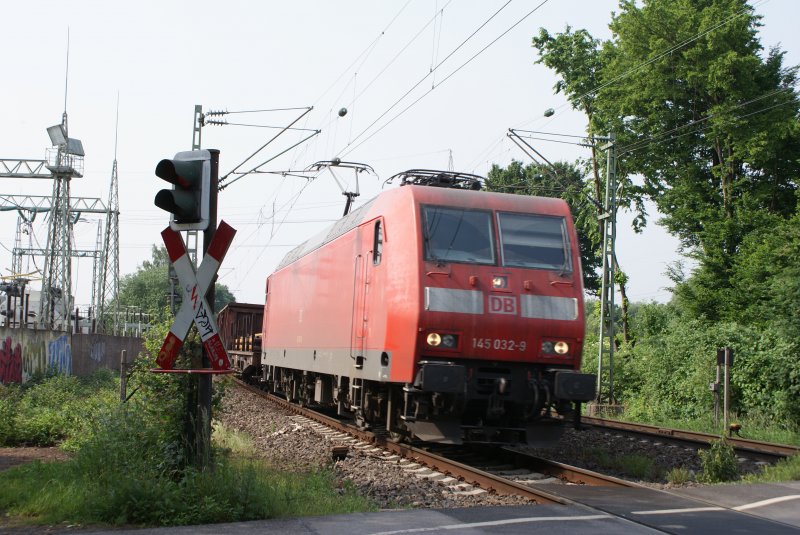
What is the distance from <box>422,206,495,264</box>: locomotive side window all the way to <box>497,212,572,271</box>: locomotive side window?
21 cm

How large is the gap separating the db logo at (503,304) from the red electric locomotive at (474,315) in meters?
0.01

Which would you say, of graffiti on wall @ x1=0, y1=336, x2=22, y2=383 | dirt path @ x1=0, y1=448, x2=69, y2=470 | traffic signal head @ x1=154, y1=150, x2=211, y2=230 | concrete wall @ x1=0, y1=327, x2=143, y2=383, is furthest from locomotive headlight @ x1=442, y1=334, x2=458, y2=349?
concrete wall @ x1=0, y1=327, x2=143, y2=383

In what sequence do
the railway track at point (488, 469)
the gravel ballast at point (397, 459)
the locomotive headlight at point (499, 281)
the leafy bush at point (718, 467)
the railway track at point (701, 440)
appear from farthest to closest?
the railway track at point (701, 440)
the locomotive headlight at point (499, 281)
the leafy bush at point (718, 467)
the railway track at point (488, 469)
the gravel ballast at point (397, 459)

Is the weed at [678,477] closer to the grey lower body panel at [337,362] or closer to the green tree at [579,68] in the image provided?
the grey lower body panel at [337,362]

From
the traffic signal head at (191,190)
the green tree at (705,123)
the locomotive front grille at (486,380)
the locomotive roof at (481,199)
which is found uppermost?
the green tree at (705,123)

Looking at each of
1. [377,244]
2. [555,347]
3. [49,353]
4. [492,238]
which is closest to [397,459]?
[555,347]

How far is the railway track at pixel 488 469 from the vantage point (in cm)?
902

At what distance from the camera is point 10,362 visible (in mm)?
23484

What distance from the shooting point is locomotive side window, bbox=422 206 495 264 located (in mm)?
11359

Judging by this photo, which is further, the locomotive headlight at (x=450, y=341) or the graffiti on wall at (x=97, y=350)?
the graffiti on wall at (x=97, y=350)

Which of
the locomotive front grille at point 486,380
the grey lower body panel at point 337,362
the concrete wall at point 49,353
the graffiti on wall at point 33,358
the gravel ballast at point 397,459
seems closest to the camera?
the gravel ballast at point 397,459

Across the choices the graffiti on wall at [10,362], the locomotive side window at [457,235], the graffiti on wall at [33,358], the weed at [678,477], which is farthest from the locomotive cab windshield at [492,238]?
the graffiti on wall at [33,358]

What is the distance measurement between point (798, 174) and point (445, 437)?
2418 centimetres

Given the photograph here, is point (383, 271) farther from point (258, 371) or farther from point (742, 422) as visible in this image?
point (258, 371)
